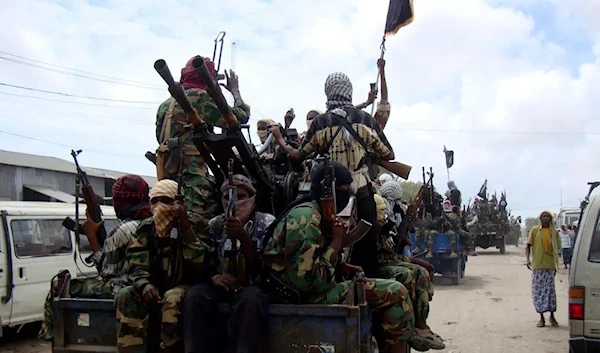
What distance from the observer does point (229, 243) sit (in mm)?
3826

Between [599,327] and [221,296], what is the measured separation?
367 centimetres

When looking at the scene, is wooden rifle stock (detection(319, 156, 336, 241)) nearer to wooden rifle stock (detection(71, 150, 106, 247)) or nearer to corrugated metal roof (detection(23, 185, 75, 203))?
wooden rifle stock (detection(71, 150, 106, 247))

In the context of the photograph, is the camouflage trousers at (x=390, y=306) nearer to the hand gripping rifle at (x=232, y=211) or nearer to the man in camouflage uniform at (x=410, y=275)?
the hand gripping rifle at (x=232, y=211)

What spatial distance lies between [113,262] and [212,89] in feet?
4.53

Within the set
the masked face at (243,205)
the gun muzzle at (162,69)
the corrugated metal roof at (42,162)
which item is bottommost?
the masked face at (243,205)

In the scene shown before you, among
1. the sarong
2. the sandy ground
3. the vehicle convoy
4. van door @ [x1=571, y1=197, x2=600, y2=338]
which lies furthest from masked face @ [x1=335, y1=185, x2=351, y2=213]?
the vehicle convoy

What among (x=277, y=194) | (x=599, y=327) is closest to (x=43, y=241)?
(x=277, y=194)

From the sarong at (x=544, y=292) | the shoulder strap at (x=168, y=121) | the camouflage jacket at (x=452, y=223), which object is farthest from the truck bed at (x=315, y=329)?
the camouflage jacket at (x=452, y=223)

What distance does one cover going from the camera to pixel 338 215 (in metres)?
3.93

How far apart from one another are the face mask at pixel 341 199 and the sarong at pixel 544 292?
6.37 m

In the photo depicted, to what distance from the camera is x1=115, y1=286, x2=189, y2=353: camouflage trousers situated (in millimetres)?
3582

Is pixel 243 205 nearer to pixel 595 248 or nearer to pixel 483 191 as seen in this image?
pixel 595 248

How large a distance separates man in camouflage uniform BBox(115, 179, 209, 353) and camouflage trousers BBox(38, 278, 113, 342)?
33cm

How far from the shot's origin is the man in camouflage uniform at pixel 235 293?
338 cm
